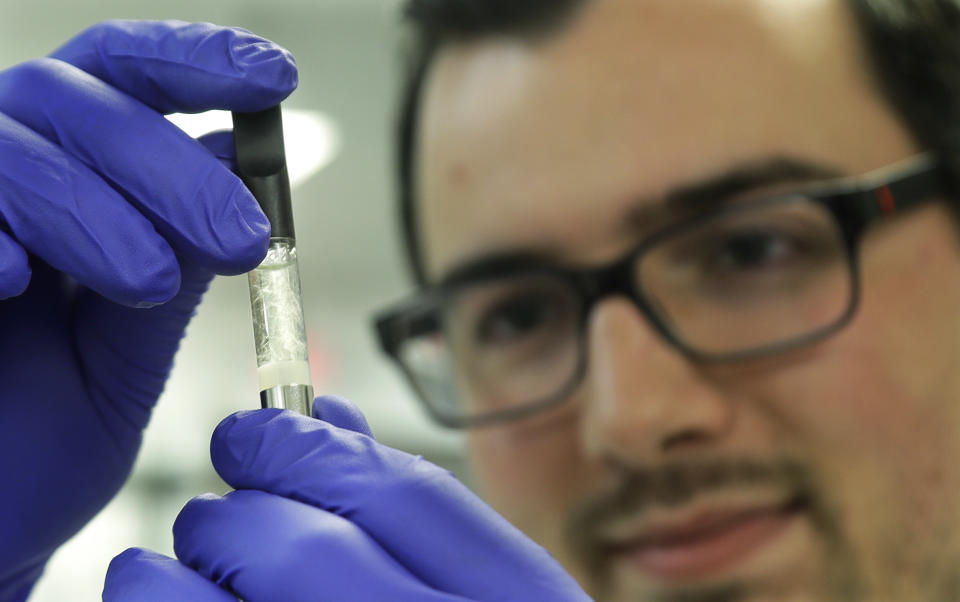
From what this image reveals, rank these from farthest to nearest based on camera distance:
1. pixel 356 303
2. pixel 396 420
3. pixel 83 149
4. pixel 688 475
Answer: pixel 356 303, pixel 396 420, pixel 688 475, pixel 83 149

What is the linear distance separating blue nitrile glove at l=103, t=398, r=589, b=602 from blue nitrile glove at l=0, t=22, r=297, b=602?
127 millimetres

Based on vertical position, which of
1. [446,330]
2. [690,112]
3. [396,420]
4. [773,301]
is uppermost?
[690,112]

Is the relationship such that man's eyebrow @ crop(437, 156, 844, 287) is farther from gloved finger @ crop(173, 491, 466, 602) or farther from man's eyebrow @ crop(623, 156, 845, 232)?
gloved finger @ crop(173, 491, 466, 602)

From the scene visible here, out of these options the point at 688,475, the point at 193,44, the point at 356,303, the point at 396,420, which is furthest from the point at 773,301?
the point at 356,303

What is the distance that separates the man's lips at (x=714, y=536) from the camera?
107 centimetres

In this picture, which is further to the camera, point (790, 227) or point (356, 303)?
point (356, 303)

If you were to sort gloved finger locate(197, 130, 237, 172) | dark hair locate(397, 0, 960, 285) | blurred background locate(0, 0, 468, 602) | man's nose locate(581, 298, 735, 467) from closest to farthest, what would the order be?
gloved finger locate(197, 130, 237, 172)
man's nose locate(581, 298, 735, 467)
dark hair locate(397, 0, 960, 285)
blurred background locate(0, 0, 468, 602)

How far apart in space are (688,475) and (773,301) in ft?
0.76

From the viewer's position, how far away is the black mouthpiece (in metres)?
0.62

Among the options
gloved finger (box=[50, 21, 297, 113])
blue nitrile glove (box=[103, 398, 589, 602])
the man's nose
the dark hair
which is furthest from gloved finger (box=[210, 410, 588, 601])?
the dark hair

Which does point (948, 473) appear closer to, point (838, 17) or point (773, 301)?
point (773, 301)

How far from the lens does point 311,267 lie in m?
4.56

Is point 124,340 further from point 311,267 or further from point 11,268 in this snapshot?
point 311,267

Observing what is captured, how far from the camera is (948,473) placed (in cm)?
108
